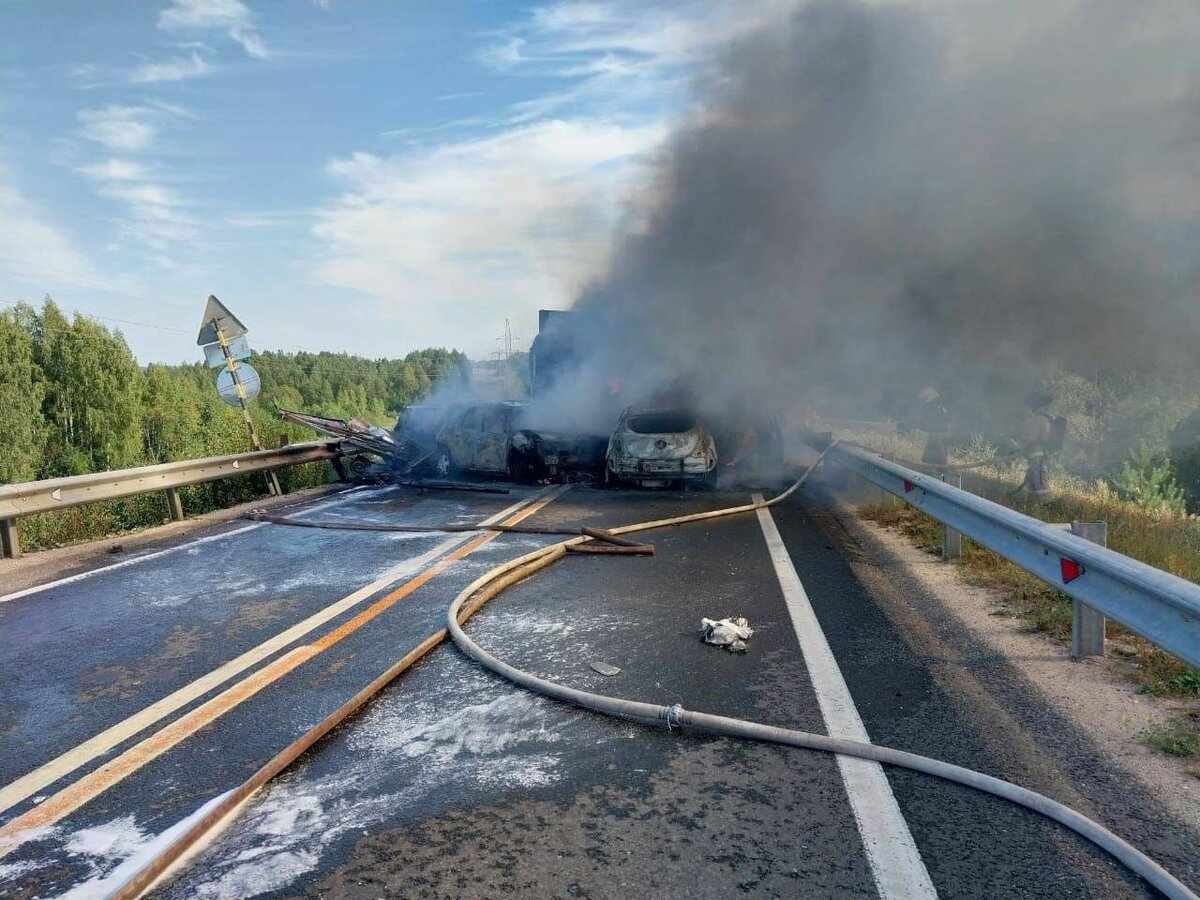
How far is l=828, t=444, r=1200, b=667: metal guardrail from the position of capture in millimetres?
3297

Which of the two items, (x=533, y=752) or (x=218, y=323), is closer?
(x=533, y=752)

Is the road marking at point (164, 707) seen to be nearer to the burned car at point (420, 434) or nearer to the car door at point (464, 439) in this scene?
the car door at point (464, 439)

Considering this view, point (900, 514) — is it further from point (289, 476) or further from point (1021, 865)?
point (289, 476)

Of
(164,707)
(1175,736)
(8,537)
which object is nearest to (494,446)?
(8,537)

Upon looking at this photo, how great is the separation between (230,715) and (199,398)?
10303cm

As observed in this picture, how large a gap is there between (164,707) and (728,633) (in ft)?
9.96

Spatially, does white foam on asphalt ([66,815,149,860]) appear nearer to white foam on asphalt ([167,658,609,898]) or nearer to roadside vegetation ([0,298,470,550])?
white foam on asphalt ([167,658,609,898])

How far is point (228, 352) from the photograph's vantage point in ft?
44.7

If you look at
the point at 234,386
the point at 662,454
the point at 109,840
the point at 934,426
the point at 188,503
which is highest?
the point at 234,386

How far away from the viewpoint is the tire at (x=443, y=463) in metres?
14.6

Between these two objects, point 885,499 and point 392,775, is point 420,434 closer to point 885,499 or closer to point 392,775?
point 885,499

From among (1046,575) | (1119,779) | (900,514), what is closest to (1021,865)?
(1119,779)

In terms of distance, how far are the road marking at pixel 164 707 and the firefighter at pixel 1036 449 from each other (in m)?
7.46

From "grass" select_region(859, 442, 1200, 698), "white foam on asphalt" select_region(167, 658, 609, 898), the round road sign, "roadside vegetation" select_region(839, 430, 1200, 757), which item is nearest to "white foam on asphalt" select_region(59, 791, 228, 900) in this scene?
"white foam on asphalt" select_region(167, 658, 609, 898)
